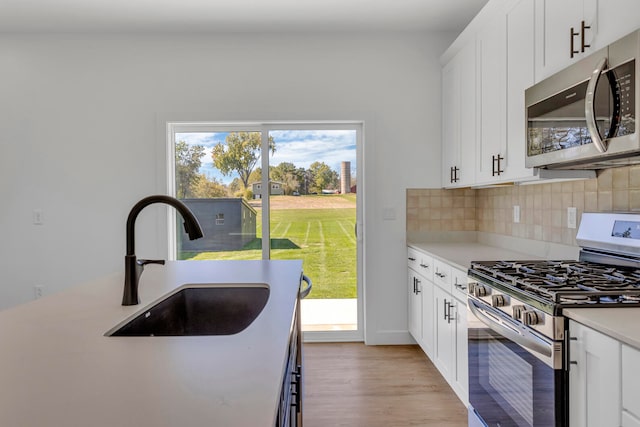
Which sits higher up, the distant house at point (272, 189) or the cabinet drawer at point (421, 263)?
the distant house at point (272, 189)

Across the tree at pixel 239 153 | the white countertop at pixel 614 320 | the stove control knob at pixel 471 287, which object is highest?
the tree at pixel 239 153

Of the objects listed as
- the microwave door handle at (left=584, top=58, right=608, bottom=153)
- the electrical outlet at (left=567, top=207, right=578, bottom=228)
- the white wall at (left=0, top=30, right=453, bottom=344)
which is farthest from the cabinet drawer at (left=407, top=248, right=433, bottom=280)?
the microwave door handle at (left=584, top=58, right=608, bottom=153)

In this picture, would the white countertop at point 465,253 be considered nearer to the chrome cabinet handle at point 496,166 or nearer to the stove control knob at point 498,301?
the stove control knob at point 498,301

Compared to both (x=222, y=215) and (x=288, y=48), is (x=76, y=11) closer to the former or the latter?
(x=288, y=48)

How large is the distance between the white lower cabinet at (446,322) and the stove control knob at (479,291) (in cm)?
25

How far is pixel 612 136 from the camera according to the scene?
1.41 metres

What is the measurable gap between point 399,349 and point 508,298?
6.20 ft

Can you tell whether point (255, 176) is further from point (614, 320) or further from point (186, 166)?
point (614, 320)

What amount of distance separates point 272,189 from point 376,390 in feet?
6.02

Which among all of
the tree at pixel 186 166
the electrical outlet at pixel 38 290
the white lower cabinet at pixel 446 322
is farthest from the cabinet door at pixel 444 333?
the electrical outlet at pixel 38 290

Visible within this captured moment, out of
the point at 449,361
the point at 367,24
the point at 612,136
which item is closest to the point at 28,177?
the point at 367,24

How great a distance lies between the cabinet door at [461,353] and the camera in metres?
2.16

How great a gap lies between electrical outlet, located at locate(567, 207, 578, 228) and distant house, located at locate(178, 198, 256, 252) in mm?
2362

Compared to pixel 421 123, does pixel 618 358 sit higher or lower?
lower
